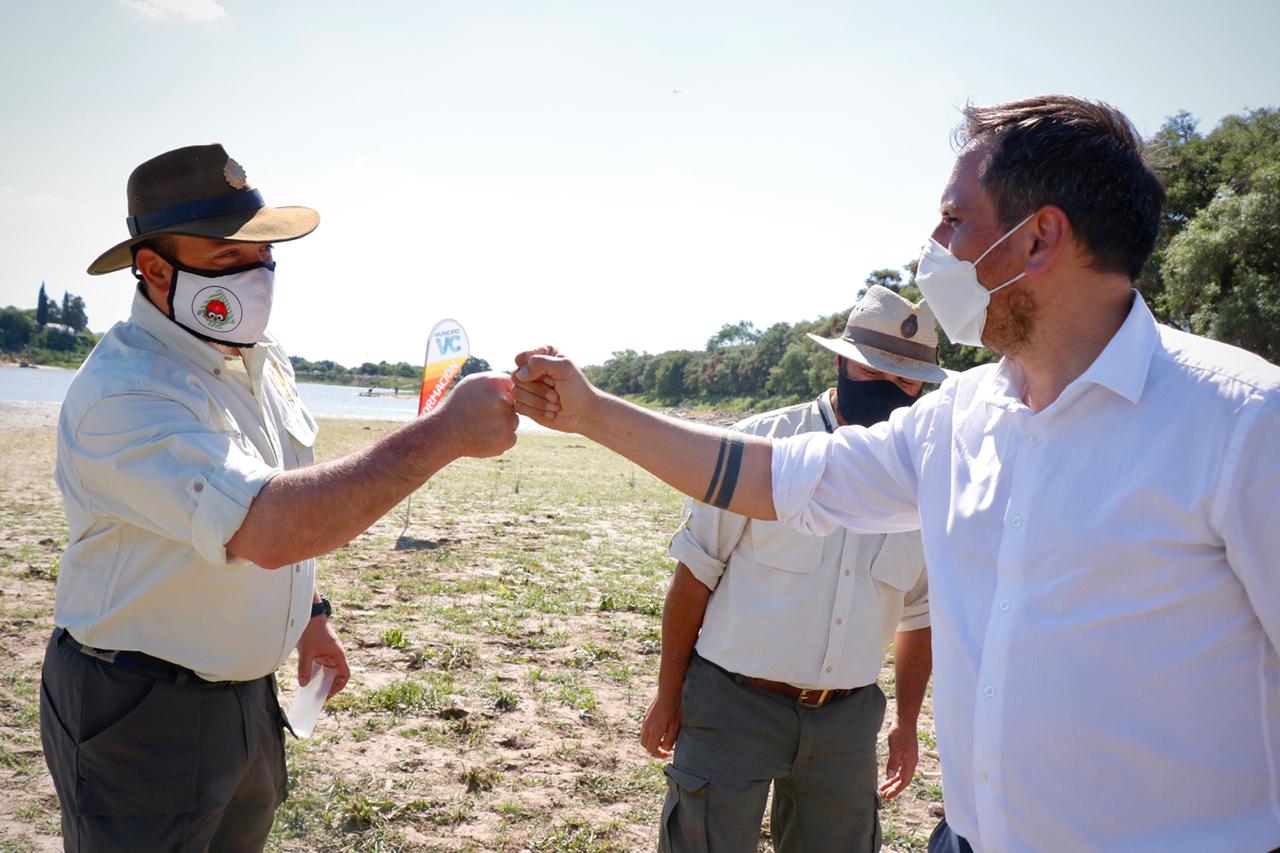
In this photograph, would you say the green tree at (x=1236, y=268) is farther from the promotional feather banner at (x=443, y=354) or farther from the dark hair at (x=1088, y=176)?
the dark hair at (x=1088, y=176)

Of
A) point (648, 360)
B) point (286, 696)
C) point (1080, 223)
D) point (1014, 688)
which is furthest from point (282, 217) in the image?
point (648, 360)

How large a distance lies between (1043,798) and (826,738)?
55.8 inches

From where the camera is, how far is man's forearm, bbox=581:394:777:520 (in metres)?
2.55

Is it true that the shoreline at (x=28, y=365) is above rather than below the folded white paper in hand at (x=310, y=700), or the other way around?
below

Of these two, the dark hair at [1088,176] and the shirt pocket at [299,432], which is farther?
the shirt pocket at [299,432]

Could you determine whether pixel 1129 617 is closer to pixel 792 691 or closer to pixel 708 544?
pixel 792 691

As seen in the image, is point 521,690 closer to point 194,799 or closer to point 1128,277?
point 194,799

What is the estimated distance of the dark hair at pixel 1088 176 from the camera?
2.04 metres

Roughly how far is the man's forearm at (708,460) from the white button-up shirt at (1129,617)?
66 cm

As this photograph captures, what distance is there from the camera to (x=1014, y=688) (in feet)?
6.10

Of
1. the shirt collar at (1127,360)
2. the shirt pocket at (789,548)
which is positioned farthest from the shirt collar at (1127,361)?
the shirt pocket at (789,548)

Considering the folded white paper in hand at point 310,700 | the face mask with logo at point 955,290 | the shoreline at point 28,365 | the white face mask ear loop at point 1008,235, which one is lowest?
the shoreline at point 28,365

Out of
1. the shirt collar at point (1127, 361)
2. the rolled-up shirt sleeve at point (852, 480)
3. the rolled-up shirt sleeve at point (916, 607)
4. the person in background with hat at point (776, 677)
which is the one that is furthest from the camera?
the rolled-up shirt sleeve at point (916, 607)

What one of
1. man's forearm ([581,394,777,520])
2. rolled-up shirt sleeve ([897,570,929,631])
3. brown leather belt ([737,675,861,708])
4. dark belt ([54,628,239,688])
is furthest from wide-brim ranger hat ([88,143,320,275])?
rolled-up shirt sleeve ([897,570,929,631])
